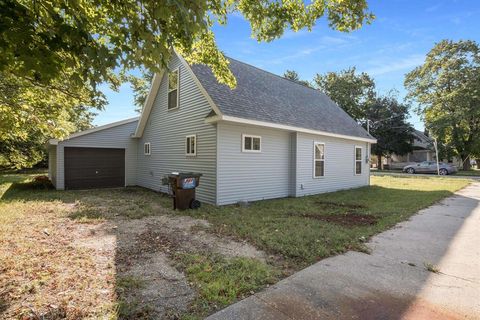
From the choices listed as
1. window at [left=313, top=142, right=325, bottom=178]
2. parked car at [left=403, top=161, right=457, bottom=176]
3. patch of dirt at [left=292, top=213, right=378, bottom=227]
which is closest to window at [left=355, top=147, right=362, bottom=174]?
window at [left=313, top=142, right=325, bottom=178]

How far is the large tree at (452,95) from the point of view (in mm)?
25969

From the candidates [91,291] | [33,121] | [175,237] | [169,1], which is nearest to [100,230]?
[175,237]

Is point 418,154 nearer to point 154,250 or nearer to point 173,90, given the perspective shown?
point 173,90

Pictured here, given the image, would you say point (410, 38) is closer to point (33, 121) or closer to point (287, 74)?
point (33, 121)

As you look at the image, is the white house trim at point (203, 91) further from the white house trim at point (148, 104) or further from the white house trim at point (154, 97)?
the white house trim at point (148, 104)

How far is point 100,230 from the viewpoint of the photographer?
5.66 meters

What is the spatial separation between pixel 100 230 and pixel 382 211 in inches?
303

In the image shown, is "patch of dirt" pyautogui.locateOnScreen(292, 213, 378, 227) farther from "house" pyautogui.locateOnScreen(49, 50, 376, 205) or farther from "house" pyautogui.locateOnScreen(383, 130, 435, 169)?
"house" pyautogui.locateOnScreen(383, 130, 435, 169)

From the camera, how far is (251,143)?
923 cm

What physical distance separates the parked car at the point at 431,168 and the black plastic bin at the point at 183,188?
87.9 ft

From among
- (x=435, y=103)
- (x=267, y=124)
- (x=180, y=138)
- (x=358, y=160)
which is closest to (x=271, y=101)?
(x=267, y=124)

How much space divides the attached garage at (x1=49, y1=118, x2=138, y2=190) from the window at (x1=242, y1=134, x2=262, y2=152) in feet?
25.6

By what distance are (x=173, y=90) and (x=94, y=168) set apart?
6.05m

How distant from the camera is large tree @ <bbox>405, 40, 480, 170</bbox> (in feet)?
85.2
